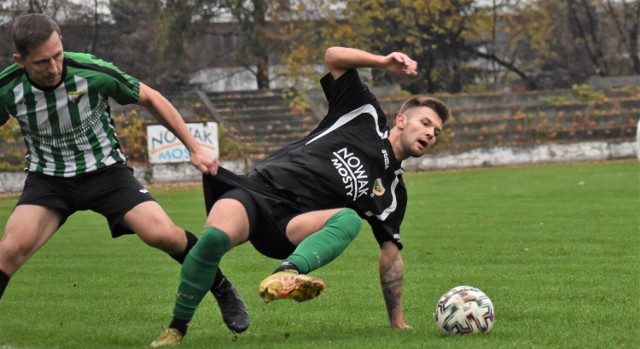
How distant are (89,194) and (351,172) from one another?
1.62 m

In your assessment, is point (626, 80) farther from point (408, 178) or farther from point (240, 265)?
point (240, 265)

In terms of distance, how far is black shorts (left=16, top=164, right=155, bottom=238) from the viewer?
7.09m

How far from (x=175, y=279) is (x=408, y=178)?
19871 millimetres

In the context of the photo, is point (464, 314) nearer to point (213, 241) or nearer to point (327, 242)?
point (327, 242)

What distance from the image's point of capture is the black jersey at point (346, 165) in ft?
22.7

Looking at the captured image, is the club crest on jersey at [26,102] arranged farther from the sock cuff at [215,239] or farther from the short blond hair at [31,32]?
the sock cuff at [215,239]

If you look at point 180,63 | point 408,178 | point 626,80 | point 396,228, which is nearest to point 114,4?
point 180,63

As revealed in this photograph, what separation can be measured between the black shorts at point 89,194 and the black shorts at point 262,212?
1.63 ft

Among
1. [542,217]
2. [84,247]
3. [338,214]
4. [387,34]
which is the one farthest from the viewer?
[387,34]

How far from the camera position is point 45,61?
666cm

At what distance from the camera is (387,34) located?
1747 inches

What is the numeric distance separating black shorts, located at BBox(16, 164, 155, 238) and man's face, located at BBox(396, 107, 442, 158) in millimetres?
1630

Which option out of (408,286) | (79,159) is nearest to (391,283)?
(79,159)

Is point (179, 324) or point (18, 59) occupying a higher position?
point (18, 59)
